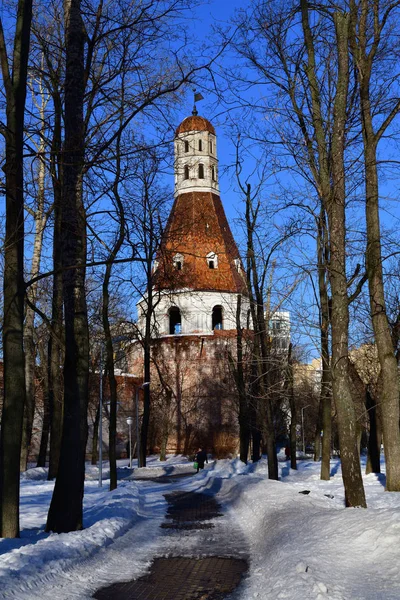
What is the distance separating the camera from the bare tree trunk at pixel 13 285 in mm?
10273

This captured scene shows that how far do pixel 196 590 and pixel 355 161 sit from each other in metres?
8.32

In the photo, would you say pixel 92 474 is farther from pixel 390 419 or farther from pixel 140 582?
pixel 140 582

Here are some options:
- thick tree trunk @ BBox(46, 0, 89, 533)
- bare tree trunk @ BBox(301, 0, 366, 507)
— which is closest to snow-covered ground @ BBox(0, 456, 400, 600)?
thick tree trunk @ BBox(46, 0, 89, 533)

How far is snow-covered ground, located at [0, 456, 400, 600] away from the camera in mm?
6961

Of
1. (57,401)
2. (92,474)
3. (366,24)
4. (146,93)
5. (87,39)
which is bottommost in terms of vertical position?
(92,474)

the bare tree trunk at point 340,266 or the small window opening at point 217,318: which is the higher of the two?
the small window opening at point 217,318

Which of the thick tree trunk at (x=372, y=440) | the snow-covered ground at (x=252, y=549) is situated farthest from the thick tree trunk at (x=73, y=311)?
the thick tree trunk at (x=372, y=440)

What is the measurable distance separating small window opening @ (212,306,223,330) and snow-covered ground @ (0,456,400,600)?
4206 centimetres

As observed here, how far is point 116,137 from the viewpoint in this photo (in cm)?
1174

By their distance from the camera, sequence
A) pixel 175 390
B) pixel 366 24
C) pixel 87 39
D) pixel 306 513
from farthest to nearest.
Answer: pixel 175 390 → pixel 366 24 → pixel 87 39 → pixel 306 513

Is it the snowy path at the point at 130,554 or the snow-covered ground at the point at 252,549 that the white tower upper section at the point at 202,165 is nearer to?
the snowy path at the point at 130,554

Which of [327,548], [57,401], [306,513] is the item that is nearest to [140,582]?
[327,548]

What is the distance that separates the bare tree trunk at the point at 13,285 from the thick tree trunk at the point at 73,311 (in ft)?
3.32

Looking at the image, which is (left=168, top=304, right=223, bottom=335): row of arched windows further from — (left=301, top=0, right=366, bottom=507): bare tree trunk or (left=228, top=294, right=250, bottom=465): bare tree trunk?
(left=301, top=0, right=366, bottom=507): bare tree trunk
